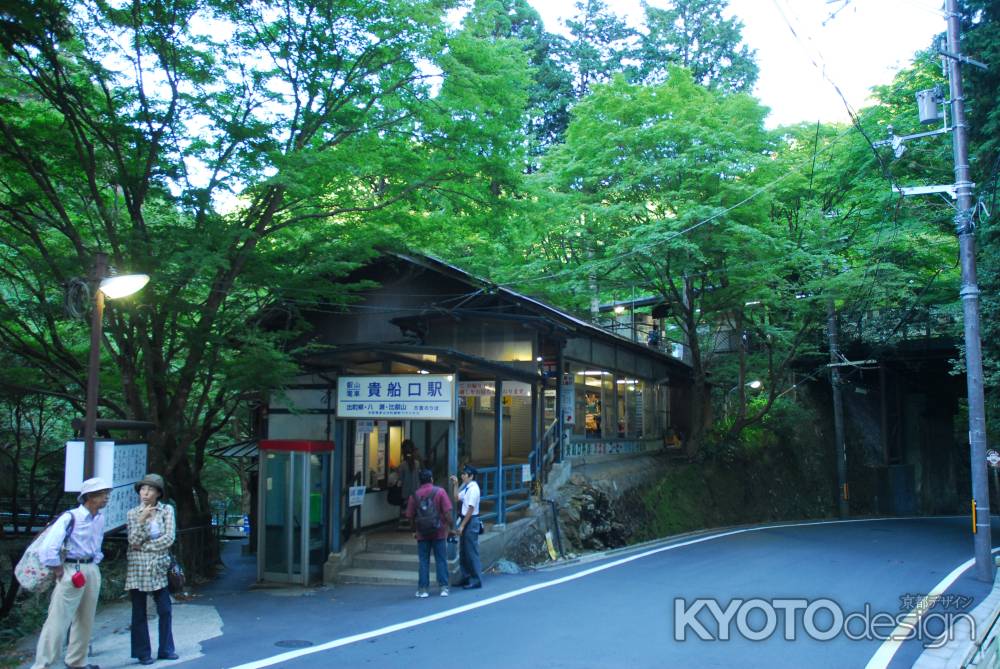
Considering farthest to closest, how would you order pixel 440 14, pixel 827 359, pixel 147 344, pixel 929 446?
1. pixel 929 446
2. pixel 827 359
3. pixel 440 14
4. pixel 147 344

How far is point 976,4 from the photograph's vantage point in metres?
15.3

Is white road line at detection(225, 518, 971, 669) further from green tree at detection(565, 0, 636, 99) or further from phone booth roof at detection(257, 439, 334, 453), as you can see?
green tree at detection(565, 0, 636, 99)

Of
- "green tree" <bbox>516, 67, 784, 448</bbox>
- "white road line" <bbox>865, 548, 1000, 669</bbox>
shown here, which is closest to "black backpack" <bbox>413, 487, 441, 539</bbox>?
"white road line" <bbox>865, 548, 1000, 669</bbox>

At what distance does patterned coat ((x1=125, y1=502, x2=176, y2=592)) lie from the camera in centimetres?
716

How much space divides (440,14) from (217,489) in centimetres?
1876

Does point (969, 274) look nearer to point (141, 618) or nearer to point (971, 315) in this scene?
point (971, 315)

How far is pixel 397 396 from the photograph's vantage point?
40.8 feet

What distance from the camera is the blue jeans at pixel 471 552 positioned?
11.2 meters

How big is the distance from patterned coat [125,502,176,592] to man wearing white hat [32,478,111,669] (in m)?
0.35

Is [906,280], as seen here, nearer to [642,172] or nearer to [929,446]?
[642,172]

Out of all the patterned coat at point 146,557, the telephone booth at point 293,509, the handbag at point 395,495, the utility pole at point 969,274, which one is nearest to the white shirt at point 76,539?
the patterned coat at point 146,557

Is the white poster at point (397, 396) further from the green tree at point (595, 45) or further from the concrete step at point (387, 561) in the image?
the green tree at point (595, 45)

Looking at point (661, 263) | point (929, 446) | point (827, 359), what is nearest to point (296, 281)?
point (661, 263)

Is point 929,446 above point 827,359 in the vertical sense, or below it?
below
